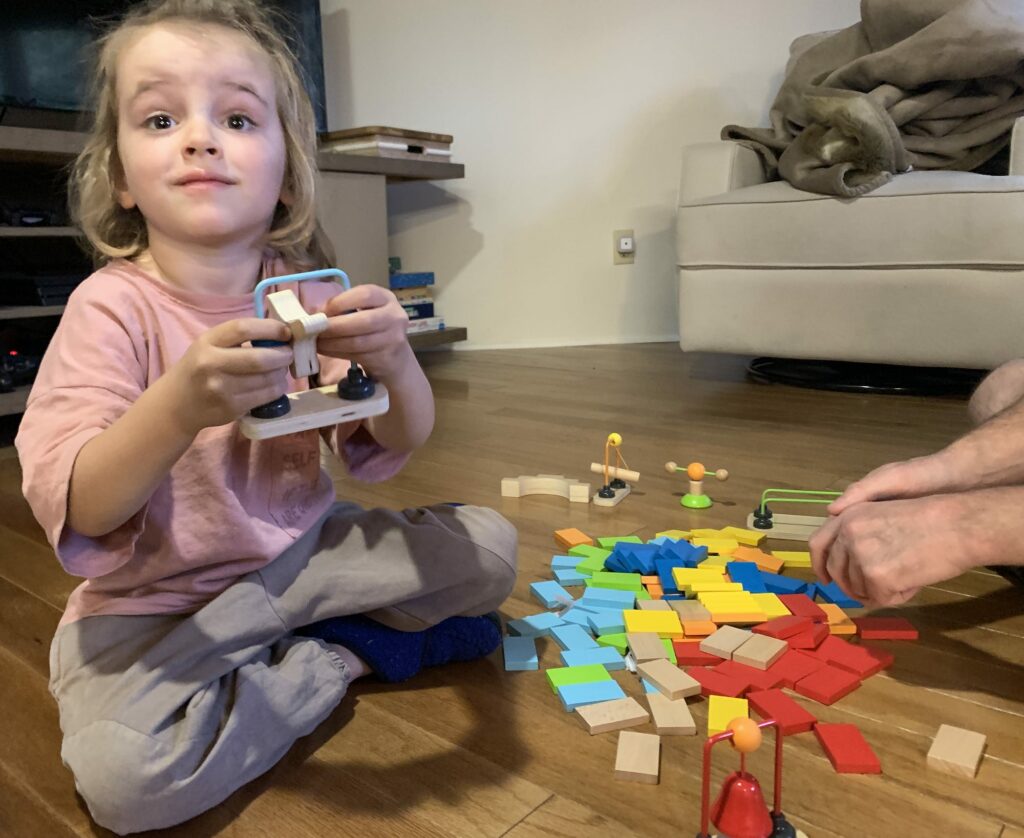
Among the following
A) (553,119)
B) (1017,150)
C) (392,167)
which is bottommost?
(1017,150)

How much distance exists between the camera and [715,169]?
6.77 ft

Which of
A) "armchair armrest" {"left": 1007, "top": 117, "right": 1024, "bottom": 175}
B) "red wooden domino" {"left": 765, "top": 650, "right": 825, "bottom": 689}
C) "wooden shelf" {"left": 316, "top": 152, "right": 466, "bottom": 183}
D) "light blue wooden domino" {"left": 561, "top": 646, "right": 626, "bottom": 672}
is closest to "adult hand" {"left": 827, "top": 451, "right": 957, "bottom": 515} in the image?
"red wooden domino" {"left": 765, "top": 650, "right": 825, "bottom": 689}

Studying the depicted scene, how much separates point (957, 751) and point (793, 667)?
0.54 ft

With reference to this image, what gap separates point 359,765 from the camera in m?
0.70

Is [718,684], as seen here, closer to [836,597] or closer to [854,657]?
[854,657]

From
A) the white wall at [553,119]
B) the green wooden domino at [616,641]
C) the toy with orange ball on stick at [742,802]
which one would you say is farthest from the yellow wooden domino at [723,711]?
the white wall at [553,119]

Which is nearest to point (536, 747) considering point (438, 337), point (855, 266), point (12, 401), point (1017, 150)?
point (855, 266)

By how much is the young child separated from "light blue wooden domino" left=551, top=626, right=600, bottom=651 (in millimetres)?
70

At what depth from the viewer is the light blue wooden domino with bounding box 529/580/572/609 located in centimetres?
97

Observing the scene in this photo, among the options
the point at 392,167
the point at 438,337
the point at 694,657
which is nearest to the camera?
the point at 694,657

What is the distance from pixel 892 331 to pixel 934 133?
1.59 ft

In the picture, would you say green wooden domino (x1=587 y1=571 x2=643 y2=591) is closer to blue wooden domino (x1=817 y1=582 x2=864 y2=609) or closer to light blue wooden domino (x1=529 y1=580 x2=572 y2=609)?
light blue wooden domino (x1=529 y1=580 x2=572 y2=609)

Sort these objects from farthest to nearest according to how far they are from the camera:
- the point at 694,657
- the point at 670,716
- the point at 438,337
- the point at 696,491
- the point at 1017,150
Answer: the point at 438,337 → the point at 1017,150 → the point at 696,491 → the point at 694,657 → the point at 670,716

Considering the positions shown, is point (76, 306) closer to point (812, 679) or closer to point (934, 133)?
point (812, 679)
